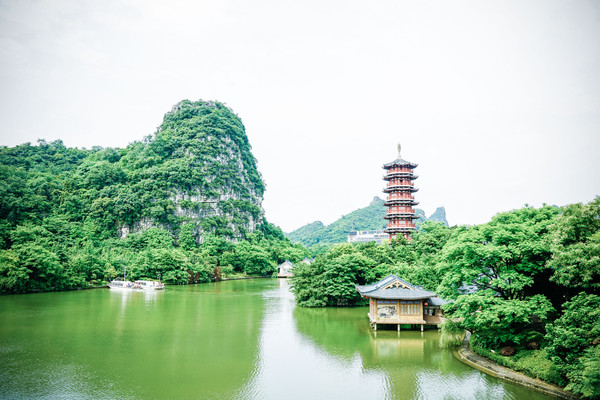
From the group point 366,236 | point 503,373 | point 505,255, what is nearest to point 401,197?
point 505,255

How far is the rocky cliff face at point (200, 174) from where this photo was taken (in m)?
61.9

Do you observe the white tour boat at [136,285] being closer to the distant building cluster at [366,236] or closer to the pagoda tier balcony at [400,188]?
the pagoda tier balcony at [400,188]

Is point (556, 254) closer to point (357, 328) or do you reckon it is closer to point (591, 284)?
point (591, 284)

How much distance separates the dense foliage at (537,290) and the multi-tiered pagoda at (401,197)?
2558cm

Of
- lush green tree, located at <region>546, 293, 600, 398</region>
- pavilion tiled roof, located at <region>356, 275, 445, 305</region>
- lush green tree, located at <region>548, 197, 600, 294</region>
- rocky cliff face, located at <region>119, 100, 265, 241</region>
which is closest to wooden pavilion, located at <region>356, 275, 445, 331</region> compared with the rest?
pavilion tiled roof, located at <region>356, 275, 445, 305</region>

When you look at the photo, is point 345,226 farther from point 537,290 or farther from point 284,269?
point 537,290

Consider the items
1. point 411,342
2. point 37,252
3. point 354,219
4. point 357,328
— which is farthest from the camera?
point 354,219

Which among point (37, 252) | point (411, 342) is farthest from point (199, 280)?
point (411, 342)

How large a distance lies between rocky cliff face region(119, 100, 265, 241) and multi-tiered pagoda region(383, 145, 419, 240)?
105 feet

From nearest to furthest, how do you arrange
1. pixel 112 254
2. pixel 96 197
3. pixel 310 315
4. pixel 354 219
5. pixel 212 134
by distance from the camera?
pixel 310 315 < pixel 112 254 < pixel 96 197 < pixel 212 134 < pixel 354 219

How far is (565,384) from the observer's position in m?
10.4

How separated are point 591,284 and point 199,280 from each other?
135ft

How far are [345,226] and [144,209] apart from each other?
2988 inches

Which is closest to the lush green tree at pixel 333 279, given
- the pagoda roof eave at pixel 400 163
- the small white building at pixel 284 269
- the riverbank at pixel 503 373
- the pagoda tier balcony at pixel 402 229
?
the riverbank at pixel 503 373
